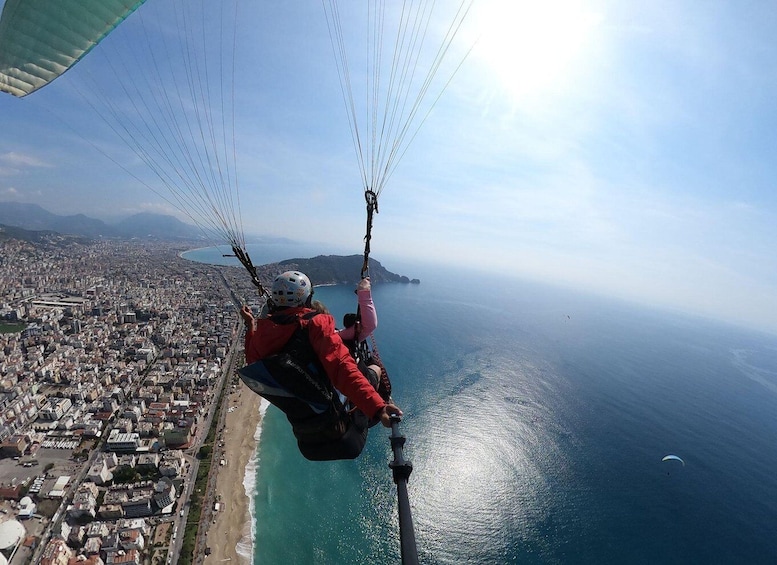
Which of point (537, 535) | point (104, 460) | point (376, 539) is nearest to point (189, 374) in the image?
point (104, 460)

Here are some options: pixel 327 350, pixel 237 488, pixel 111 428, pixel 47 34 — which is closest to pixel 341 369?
pixel 327 350

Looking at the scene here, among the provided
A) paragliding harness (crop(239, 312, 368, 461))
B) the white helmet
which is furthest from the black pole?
the white helmet

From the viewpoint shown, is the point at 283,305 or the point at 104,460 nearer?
the point at 283,305

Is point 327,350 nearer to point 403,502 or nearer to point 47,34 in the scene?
point 403,502

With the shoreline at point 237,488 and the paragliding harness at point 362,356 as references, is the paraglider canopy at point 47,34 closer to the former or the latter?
the paragliding harness at point 362,356

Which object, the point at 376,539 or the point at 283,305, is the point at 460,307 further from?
the point at 283,305

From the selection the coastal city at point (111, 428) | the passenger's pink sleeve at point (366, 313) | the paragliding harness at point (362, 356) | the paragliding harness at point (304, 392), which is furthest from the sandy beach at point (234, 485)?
the passenger's pink sleeve at point (366, 313)

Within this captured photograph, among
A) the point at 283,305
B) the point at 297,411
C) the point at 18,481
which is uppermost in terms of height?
the point at 283,305
